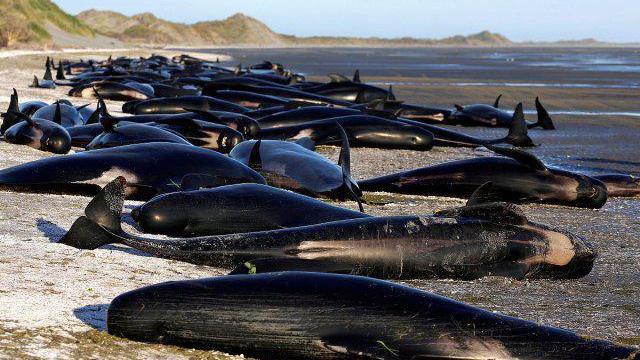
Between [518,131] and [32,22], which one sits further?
[32,22]

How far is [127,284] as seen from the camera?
4.32 metres

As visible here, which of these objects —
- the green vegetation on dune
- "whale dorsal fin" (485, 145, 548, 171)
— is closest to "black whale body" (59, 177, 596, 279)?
"whale dorsal fin" (485, 145, 548, 171)

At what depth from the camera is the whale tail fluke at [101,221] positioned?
448 cm

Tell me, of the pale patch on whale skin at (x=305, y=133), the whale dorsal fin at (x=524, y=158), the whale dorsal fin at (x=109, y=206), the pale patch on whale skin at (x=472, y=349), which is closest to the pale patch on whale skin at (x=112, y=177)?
the whale dorsal fin at (x=109, y=206)

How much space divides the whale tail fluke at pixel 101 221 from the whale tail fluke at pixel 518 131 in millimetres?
8128

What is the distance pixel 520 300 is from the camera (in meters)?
4.61

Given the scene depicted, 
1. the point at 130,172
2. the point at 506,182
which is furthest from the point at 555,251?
the point at 130,172

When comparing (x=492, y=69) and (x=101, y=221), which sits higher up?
(x=101, y=221)

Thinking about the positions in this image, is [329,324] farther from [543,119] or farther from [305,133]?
[543,119]

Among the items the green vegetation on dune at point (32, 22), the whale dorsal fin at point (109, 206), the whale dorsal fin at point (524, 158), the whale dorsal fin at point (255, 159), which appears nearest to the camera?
the whale dorsal fin at point (109, 206)

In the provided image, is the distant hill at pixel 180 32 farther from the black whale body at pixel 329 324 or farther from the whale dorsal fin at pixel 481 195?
the black whale body at pixel 329 324

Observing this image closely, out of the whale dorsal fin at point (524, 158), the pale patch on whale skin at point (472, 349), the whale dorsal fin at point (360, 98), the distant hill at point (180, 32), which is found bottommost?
the distant hill at point (180, 32)

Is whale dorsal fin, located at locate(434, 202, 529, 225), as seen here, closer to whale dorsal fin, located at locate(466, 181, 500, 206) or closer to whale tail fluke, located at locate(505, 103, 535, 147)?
whale dorsal fin, located at locate(466, 181, 500, 206)

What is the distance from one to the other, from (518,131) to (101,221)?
27.4 ft
